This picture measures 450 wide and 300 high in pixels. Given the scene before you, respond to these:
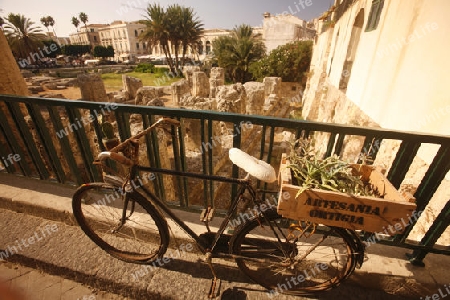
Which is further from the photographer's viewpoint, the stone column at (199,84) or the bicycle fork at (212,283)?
the stone column at (199,84)

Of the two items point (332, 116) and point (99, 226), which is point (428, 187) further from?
point (332, 116)

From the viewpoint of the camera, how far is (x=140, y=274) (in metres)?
2.29

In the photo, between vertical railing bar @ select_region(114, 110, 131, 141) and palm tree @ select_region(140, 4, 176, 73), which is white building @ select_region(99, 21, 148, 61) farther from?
vertical railing bar @ select_region(114, 110, 131, 141)

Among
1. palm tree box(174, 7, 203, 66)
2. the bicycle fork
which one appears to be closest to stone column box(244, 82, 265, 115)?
the bicycle fork

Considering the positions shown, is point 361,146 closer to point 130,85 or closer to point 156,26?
point 130,85

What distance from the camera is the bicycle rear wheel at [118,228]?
2357mm

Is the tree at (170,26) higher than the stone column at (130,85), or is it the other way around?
the tree at (170,26)

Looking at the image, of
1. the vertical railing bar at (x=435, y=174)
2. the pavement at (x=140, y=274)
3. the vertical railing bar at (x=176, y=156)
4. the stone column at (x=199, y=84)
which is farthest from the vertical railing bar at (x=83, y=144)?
the stone column at (x=199, y=84)

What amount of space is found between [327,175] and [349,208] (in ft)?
Result: 0.90

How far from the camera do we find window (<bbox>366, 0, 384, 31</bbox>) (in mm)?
6077

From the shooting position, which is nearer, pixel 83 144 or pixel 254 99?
pixel 83 144

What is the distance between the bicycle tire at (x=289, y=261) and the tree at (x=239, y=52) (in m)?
26.1

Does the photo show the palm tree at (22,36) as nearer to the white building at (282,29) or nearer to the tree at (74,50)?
the tree at (74,50)

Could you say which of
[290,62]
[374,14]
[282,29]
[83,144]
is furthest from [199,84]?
[282,29]
